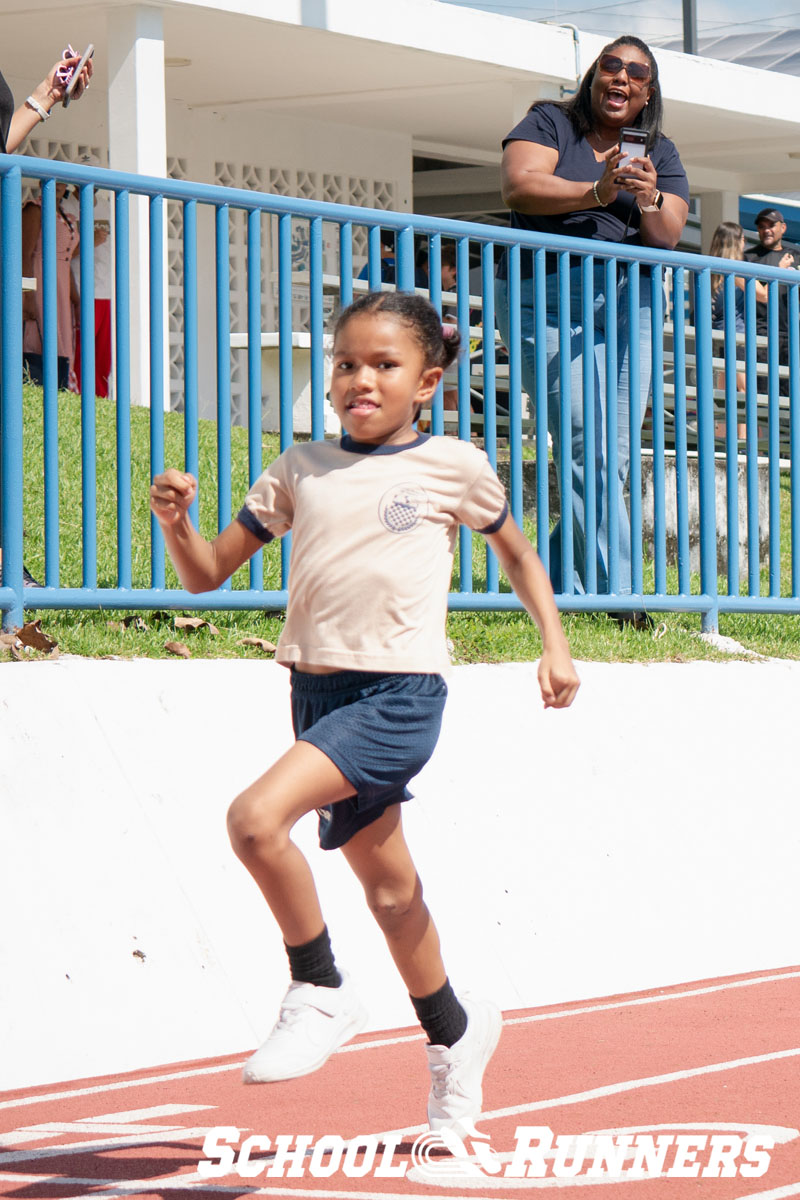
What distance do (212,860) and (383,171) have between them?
16.3m

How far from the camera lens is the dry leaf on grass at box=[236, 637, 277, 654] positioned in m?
6.43

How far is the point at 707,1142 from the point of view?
388 cm

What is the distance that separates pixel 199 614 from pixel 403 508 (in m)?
3.18

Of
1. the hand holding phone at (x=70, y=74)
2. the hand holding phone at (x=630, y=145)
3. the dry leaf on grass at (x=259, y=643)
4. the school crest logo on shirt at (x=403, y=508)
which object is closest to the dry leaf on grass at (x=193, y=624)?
the dry leaf on grass at (x=259, y=643)

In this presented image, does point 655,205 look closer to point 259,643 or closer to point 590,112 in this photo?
point 590,112

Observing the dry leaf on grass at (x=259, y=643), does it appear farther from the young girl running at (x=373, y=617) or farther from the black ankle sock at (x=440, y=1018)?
the black ankle sock at (x=440, y=1018)

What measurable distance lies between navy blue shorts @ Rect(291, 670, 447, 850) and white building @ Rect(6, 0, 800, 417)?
433 inches

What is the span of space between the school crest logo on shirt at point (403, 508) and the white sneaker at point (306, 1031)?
94 cm

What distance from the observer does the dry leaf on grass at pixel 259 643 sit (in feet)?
21.1

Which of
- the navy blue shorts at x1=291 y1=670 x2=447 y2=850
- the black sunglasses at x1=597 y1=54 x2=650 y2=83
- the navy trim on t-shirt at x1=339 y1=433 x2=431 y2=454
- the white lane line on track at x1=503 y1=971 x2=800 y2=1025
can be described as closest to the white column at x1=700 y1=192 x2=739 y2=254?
the black sunglasses at x1=597 y1=54 x2=650 y2=83

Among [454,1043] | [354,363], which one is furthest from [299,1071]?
[354,363]

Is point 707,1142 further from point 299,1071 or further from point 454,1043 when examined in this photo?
point 299,1071

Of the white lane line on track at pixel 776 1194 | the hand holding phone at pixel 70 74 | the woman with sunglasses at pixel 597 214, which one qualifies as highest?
the hand holding phone at pixel 70 74

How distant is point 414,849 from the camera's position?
5.83m
